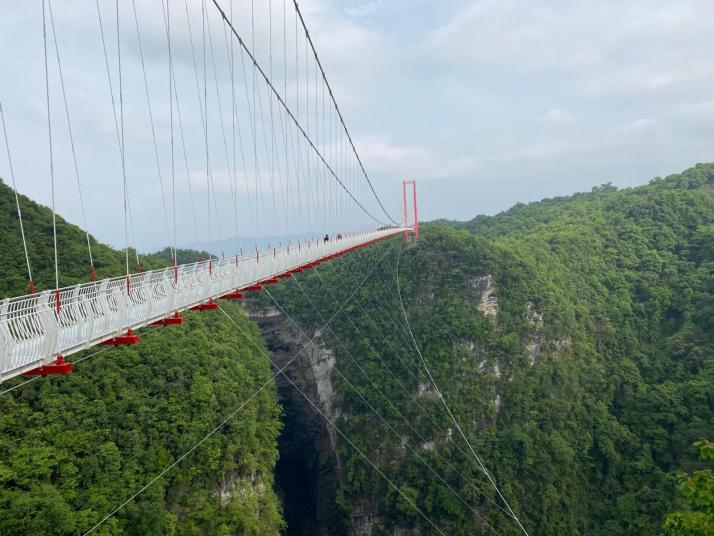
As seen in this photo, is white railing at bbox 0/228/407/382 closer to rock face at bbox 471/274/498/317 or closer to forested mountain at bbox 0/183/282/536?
forested mountain at bbox 0/183/282/536

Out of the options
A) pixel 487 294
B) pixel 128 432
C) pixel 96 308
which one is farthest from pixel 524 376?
pixel 96 308

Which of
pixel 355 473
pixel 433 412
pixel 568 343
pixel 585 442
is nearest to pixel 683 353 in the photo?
pixel 568 343

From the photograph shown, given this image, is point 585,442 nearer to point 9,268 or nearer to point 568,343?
point 568,343

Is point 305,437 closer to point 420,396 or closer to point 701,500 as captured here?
point 420,396

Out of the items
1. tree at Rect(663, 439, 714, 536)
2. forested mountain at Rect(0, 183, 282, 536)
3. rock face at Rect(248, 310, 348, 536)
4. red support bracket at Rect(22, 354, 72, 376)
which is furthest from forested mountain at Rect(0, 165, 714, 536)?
tree at Rect(663, 439, 714, 536)

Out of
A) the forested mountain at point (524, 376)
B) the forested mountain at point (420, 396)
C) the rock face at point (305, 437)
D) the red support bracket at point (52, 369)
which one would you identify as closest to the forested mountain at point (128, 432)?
the forested mountain at point (420, 396)

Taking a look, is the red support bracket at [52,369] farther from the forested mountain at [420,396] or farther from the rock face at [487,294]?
the rock face at [487,294]
